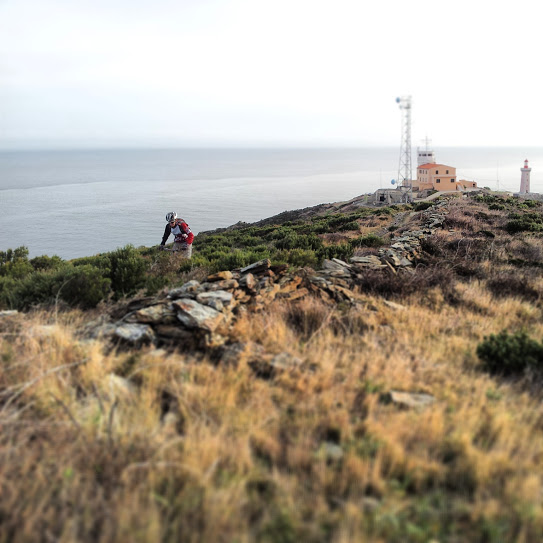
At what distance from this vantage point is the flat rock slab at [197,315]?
4.85 meters

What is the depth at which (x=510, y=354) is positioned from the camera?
15.3 ft

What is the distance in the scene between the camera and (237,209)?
69.9 m

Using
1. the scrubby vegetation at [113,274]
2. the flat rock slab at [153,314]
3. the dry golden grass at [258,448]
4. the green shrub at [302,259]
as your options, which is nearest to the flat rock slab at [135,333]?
the flat rock slab at [153,314]

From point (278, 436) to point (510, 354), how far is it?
326 centimetres

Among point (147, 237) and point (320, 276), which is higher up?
point (320, 276)

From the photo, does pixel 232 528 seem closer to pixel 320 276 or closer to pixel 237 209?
pixel 320 276

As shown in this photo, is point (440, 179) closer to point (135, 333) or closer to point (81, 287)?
point (81, 287)

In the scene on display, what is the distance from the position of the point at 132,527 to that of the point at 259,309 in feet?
12.7

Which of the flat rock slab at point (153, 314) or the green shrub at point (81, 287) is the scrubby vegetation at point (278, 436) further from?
the green shrub at point (81, 287)

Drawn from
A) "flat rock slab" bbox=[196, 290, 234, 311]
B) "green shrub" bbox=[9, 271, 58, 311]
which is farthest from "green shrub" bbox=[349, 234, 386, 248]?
"green shrub" bbox=[9, 271, 58, 311]

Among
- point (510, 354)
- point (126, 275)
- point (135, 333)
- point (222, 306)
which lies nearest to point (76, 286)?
point (126, 275)

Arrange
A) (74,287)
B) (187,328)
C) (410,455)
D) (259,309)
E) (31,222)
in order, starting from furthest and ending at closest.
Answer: (31,222)
(74,287)
(259,309)
(187,328)
(410,455)

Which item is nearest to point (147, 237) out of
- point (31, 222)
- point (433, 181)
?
point (31, 222)

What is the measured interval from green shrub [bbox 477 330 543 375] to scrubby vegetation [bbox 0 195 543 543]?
18 mm
